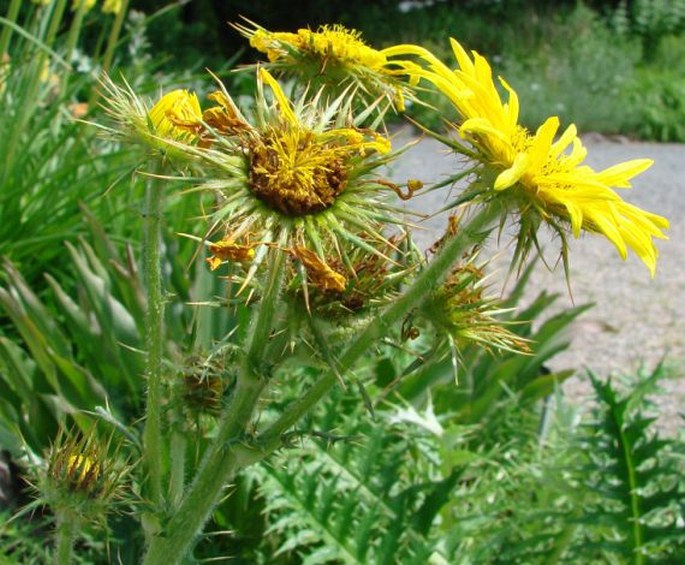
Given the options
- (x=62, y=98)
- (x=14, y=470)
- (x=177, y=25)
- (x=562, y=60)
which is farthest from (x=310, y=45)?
(x=562, y=60)

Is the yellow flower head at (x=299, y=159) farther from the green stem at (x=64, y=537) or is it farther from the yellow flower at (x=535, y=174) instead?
the green stem at (x=64, y=537)

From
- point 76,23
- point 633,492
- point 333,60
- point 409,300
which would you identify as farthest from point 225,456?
point 76,23

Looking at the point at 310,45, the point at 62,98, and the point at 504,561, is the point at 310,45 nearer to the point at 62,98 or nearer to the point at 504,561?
the point at 504,561

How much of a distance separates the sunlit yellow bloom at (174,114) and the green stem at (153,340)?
0.07 metres

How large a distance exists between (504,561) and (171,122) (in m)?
1.36

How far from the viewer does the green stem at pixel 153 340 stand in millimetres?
1280

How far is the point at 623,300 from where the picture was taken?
518cm

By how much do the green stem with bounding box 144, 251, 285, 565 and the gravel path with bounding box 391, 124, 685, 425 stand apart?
6.57 feet

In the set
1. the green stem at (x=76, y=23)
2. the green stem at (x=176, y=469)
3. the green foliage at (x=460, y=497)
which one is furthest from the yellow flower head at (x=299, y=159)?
the green stem at (x=76, y=23)

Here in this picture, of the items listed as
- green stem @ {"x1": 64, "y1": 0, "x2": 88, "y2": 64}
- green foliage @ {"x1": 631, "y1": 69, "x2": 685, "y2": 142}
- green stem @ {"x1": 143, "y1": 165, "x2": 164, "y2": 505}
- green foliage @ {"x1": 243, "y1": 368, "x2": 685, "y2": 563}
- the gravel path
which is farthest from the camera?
green foliage @ {"x1": 631, "y1": 69, "x2": 685, "y2": 142}

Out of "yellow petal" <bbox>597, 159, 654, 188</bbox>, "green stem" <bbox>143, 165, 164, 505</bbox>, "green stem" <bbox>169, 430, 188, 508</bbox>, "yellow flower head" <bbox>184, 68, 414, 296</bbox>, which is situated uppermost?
"yellow petal" <bbox>597, 159, 654, 188</bbox>

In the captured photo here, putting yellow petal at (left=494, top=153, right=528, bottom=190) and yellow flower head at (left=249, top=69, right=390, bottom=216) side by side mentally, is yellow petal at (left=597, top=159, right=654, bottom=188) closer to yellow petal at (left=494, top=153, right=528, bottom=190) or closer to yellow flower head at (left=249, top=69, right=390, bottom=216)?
yellow petal at (left=494, top=153, right=528, bottom=190)

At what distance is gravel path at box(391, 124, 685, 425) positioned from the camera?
168 inches

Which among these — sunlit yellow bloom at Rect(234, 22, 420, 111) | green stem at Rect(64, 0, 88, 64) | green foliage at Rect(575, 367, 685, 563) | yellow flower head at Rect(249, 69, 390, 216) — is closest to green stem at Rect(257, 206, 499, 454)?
yellow flower head at Rect(249, 69, 390, 216)
